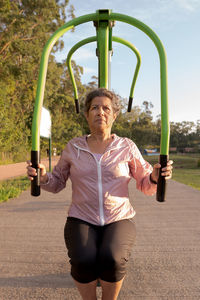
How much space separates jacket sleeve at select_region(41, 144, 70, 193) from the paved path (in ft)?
2.59

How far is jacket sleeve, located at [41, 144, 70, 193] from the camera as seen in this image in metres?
2.12

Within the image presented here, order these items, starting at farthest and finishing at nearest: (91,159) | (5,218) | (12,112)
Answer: (12,112) → (5,218) → (91,159)

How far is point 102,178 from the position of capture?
1970 millimetres

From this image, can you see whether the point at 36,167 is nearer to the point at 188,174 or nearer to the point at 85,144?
the point at 85,144

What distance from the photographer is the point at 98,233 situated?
1904 millimetres

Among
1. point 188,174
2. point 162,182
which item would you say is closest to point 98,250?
point 162,182

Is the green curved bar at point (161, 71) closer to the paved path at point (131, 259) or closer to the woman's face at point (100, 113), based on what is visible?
the woman's face at point (100, 113)

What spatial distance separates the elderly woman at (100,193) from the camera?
1760 mm

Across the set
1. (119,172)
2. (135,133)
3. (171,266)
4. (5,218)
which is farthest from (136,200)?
(135,133)

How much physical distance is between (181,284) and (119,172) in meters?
1.09

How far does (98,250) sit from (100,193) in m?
0.34

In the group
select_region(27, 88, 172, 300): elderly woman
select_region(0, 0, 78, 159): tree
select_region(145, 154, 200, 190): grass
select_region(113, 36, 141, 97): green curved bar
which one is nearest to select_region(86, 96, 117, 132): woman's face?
select_region(27, 88, 172, 300): elderly woman

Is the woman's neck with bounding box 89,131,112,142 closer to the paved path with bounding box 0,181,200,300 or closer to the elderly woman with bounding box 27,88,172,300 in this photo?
the elderly woman with bounding box 27,88,172,300

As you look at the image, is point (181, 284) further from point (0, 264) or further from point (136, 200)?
point (136, 200)
